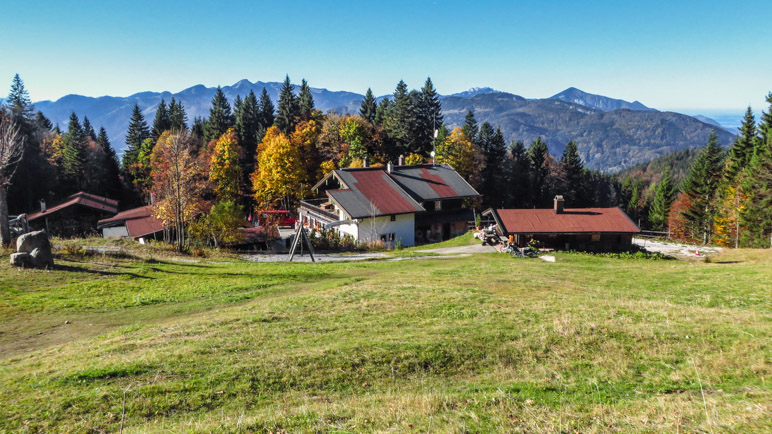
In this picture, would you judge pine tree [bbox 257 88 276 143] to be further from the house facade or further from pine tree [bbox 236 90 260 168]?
the house facade

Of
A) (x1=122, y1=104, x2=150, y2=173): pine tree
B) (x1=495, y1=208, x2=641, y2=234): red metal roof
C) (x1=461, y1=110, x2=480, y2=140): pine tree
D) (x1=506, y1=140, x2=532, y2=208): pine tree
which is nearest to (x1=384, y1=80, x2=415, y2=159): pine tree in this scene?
(x1=461, y1=110, x2=480, y2=140): pine tree

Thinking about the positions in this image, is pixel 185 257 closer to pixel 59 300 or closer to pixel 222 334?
pixel 59 300

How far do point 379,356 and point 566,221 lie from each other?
33244 millimetres

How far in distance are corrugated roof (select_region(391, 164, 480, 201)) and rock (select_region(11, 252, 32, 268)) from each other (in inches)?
1500

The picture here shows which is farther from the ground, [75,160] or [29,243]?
[75,160]

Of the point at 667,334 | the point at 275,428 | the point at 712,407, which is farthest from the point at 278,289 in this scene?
the point at 712,407

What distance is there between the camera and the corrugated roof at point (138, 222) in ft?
157

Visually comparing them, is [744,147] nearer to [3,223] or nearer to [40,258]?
[40,258]

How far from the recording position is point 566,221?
39344mm

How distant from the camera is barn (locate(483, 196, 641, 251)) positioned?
38.3 m

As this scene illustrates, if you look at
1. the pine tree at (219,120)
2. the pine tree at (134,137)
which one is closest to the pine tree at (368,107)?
the pine tree at (219,120)

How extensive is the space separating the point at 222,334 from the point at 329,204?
40.2m

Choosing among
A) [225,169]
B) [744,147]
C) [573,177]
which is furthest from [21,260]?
[573,177]

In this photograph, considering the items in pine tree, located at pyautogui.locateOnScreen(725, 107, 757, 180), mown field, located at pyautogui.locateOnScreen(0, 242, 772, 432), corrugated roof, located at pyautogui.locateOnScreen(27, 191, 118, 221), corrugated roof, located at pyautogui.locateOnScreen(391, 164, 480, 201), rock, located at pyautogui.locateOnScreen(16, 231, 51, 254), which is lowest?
mown field, located at pyautogui.locateOnScreen(0, 242, 772, 432)
